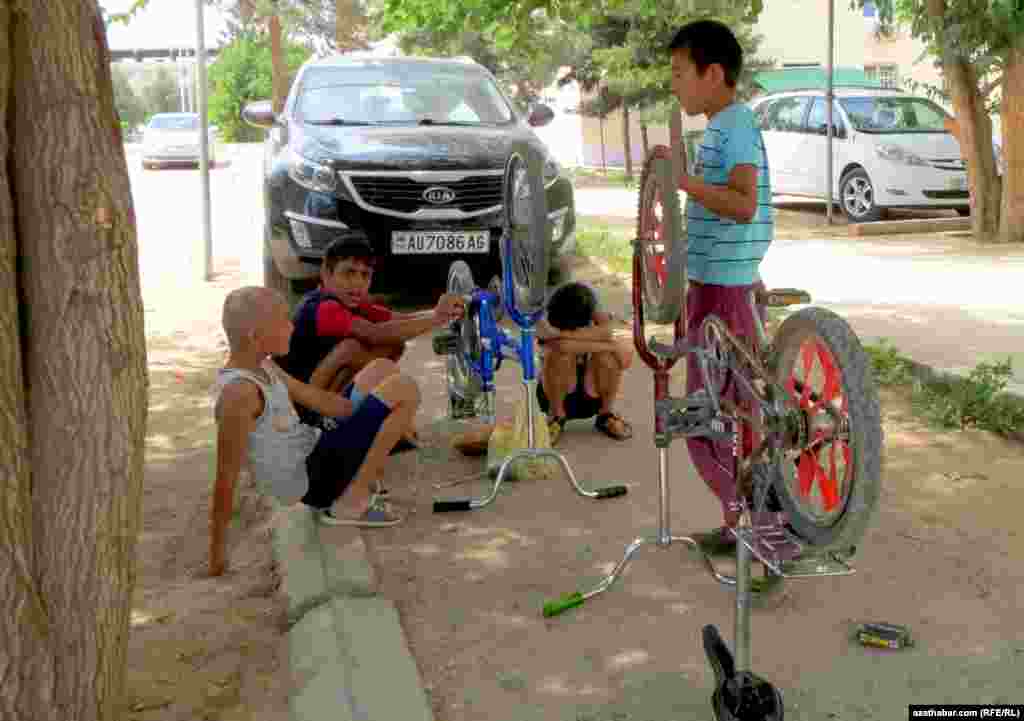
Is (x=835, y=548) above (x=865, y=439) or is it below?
below

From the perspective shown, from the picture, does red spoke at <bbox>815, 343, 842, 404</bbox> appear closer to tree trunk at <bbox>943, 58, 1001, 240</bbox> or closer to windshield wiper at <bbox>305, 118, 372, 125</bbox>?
windshield wiper at <bbox>305, 118, 372, 125</bbox>

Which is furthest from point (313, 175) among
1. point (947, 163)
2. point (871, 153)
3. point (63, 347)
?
point (947, 163)

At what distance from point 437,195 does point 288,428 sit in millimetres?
4154

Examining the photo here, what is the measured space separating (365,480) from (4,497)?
2.15 m

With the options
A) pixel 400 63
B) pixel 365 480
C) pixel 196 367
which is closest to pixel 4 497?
pixel 365 480

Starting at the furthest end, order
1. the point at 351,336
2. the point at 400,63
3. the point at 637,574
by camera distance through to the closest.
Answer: the point at 400,63, the point at 351,336, the point at 637,574

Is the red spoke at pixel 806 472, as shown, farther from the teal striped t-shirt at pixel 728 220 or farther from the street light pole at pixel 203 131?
the street light pole at pixel 203 131

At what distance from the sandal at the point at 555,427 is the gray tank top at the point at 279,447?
4.91 feet

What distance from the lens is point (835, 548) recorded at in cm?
293

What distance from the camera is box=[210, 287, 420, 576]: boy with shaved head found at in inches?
165

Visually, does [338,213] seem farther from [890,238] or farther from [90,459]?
[890,238]

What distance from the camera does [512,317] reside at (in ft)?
16.6

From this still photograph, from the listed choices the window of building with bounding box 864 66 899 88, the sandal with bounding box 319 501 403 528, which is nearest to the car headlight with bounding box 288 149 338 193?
the sandal with bounding box 319 501 403 528

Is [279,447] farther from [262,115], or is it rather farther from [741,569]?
[262,115]
